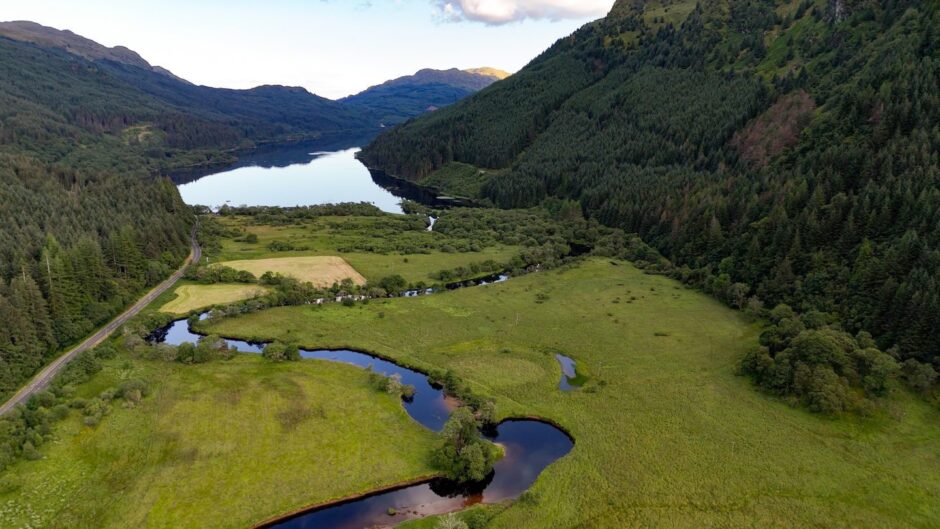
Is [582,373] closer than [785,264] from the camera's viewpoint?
Yes

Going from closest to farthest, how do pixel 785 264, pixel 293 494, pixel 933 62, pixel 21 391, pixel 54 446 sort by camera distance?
1. pixel 293 494
2. pixel 54 446
3. pixel 21 391
4. pixel 785 264
5. pixel 933 62

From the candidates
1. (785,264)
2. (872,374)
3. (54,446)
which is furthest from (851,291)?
(54,446)

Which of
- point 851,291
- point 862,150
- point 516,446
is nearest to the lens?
point 516,446

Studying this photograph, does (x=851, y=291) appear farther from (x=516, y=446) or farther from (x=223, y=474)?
(x=223, y=474)

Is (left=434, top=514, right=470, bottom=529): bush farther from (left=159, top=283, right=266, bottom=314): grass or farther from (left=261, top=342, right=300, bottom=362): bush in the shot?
(left=159, top=283, right=266, bottom=314): grass

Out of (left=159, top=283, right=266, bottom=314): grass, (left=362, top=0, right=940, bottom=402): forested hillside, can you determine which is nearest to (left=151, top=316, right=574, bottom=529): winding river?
(left=362, top=0, right=940, bottom=402): forested hillside

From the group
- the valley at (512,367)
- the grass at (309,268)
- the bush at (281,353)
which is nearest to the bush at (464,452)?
the valley at (512,367)
